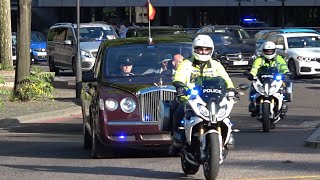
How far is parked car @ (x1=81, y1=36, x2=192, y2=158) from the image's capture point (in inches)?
406

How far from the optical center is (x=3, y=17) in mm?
25391

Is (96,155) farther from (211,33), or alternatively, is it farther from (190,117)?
(211,33)

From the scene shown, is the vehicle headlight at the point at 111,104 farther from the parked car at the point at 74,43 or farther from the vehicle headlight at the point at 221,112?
Answer: the parked car at the point at 74,43

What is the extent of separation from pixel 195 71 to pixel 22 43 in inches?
439

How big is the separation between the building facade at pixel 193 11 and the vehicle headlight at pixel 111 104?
170 ft

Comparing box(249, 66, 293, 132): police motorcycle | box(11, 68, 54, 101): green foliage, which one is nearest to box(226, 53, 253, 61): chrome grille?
box(11, 68, 54, 101): green foliage

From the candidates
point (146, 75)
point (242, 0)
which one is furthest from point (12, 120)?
point (242, 0)

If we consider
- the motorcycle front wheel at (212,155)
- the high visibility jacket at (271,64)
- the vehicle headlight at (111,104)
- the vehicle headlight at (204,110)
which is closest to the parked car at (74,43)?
the high visibility jacket at (271,64)

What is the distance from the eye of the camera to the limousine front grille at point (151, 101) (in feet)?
34.0

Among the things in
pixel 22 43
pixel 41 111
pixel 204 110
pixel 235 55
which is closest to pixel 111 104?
pixel 204 110

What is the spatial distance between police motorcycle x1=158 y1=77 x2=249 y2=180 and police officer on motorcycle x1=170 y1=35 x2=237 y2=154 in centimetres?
15

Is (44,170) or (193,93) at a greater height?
(193,93)

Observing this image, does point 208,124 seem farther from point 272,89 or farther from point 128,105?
point 272,89

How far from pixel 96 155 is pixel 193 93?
281 cm
